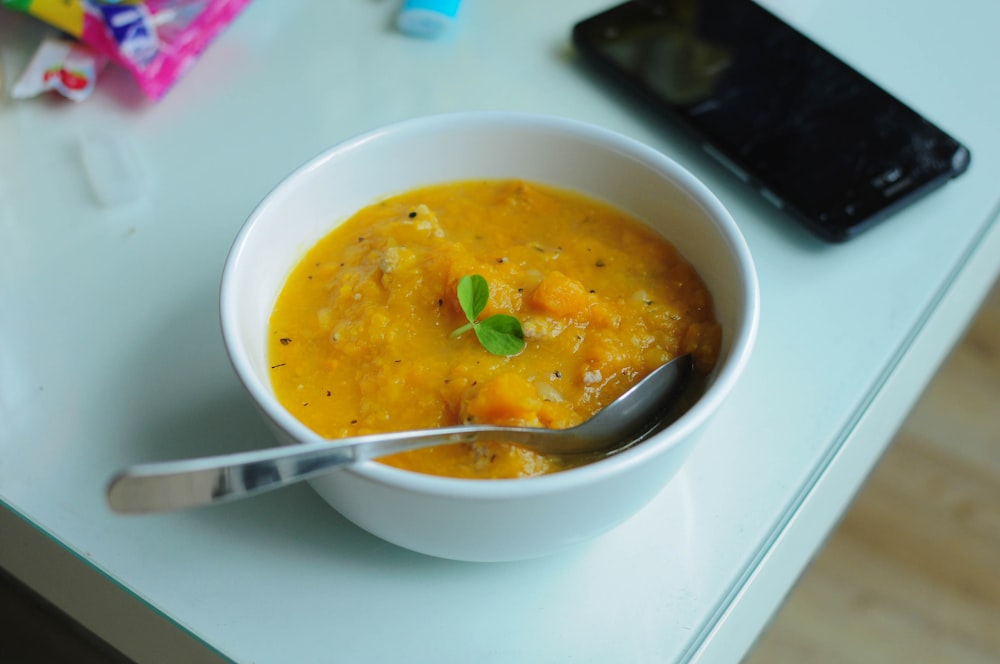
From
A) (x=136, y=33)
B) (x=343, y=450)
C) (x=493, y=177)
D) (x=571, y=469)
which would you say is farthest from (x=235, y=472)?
(x=136, y=33)

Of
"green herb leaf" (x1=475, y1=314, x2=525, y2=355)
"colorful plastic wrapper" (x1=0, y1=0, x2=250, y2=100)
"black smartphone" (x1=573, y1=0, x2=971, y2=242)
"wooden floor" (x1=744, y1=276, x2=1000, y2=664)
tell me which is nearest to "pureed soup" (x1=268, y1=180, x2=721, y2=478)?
"green herb leaf" (x1=475, y1=314, x2=525, y2=355)

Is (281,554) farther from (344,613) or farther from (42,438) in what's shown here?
(42,438)

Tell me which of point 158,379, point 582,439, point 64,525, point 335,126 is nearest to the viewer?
point 582,439

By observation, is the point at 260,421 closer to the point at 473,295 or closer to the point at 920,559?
the point at 473,295

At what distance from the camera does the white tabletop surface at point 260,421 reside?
93 centimetres

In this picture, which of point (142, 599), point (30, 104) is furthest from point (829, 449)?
point (30, 104)

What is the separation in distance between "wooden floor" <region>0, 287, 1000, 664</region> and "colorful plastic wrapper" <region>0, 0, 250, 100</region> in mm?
1418

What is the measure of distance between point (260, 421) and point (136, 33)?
2.28 feet

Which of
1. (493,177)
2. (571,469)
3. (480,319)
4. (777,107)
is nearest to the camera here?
(571,469)

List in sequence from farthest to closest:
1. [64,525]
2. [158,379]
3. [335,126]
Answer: [335,126]
[158,379]
[64,525]

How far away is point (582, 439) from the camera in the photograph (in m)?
0.88

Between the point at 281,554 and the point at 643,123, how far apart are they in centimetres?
82

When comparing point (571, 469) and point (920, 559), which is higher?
point (571, 469)

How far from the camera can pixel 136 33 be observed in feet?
4.68
